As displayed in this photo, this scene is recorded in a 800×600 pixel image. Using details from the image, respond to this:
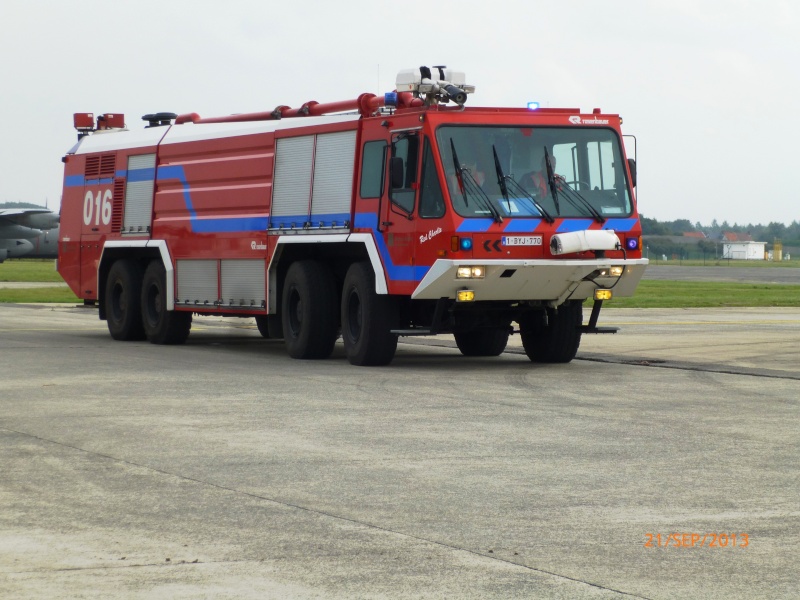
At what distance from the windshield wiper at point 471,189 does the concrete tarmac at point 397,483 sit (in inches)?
71.4

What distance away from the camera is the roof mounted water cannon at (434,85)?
1611 cm

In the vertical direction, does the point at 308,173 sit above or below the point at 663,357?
above

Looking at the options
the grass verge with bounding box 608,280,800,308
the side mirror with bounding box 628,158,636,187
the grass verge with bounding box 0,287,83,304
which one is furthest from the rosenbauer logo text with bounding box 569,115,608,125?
the grass verge with bounding box 0,287,83,304

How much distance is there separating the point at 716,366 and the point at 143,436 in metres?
8.60

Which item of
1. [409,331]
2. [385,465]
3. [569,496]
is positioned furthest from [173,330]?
[569,496]

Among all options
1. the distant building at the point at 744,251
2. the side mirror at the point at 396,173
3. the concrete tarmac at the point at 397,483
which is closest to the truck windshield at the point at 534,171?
the side mirror at the point at 396,173

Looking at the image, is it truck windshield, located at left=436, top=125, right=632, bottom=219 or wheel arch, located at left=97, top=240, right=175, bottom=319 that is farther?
wheel arch, located at left=97, top=240, right=175, bottom=319

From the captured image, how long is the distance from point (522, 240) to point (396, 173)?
1566mm

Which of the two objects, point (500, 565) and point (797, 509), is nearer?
point (500, 565)

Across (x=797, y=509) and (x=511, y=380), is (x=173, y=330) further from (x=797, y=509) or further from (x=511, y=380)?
(x=797, y=509)

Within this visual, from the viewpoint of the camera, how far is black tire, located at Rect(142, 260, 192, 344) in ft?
68.0

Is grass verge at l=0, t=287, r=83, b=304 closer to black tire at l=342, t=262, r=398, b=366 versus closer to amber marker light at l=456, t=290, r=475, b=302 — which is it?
black tire at l=342, t=262, r=398, b=366

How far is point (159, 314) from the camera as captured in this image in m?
20.9

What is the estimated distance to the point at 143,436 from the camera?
10.3 metres
